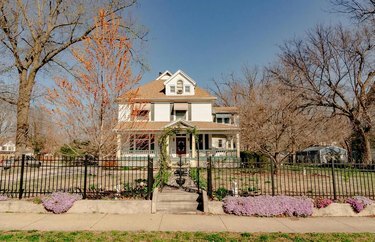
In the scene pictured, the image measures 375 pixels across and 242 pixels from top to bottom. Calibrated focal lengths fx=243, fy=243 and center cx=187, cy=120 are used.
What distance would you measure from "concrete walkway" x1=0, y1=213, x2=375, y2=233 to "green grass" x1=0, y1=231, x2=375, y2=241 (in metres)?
0.39

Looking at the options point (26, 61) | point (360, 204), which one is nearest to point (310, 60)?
point (360, 204)

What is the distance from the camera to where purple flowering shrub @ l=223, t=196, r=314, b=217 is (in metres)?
7.74

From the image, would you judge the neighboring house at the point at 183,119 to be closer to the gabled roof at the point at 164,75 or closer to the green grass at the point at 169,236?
the gabled roof at the point at 164,75

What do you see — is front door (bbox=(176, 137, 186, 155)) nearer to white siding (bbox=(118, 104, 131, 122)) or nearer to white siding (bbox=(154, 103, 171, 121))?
white siding (bbox=(154, 103, 171, 121))

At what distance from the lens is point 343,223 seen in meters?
7.12

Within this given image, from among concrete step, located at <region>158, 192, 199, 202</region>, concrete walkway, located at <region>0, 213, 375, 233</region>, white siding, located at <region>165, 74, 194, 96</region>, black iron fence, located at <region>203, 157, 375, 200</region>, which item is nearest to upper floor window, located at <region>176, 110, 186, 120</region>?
white siding, located at <region>165, 74, 194, 96</region>

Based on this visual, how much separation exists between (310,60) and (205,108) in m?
12.8

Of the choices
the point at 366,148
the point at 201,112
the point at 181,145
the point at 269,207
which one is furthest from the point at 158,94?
the point at 366,148

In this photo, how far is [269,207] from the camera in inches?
307

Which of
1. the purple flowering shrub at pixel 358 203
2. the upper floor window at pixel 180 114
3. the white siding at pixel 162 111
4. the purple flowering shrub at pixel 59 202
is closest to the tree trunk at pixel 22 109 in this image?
the white siding at pixel 162 111

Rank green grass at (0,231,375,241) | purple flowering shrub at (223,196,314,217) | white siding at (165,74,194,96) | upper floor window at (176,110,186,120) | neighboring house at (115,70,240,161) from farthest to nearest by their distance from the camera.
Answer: white siding at (165,74,194,96)
upper floor window at (176,110,186,120)
neighboring house at (115,70,240,161)
purple flowering shrub at (223,196,314,217)
green grass at (0,231,375,241)

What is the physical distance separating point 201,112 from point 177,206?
59.8 ft

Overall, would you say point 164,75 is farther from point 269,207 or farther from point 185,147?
point 269,207

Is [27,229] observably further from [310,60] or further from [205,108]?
[310,60]
